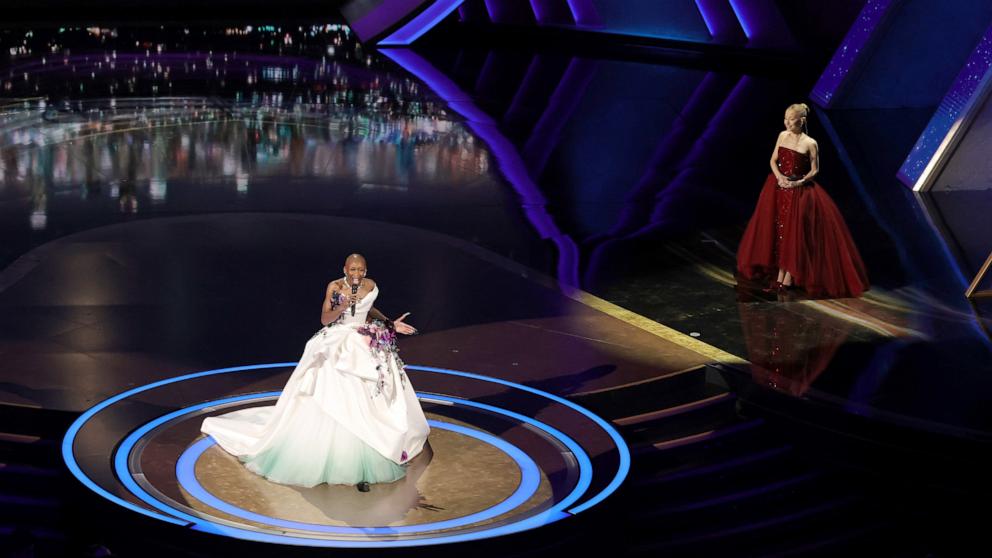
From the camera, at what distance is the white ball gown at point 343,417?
6215 mm

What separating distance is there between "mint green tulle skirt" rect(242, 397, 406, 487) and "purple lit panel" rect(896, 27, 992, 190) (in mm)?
9819

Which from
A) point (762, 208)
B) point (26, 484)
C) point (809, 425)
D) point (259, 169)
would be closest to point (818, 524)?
point (809, 425)

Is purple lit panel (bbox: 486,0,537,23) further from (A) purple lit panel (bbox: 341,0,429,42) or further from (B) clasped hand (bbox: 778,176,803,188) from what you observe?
(B) clasped hand (bbox: 778,176,803,188)

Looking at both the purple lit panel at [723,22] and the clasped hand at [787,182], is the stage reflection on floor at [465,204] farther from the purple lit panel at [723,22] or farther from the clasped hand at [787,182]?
A: the purple lit panel at [723,22]

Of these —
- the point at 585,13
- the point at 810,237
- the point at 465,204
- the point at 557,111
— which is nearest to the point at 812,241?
the point at 810,237

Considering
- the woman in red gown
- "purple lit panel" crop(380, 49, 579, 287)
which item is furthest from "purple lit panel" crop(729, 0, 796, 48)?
the woman in red gown

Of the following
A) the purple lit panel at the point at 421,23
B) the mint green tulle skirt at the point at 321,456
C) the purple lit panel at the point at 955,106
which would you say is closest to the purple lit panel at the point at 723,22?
the purple lit panel at the point at 421,23

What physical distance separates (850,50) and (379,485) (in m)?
14.8

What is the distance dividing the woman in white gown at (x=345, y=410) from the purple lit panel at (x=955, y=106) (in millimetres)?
9574

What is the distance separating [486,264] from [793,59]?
15273 mm

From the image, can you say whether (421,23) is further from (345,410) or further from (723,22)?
(345,410)

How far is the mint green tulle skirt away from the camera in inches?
245

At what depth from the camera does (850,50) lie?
63.5 feet

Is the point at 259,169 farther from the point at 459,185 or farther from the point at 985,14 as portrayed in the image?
the point at 985,14
